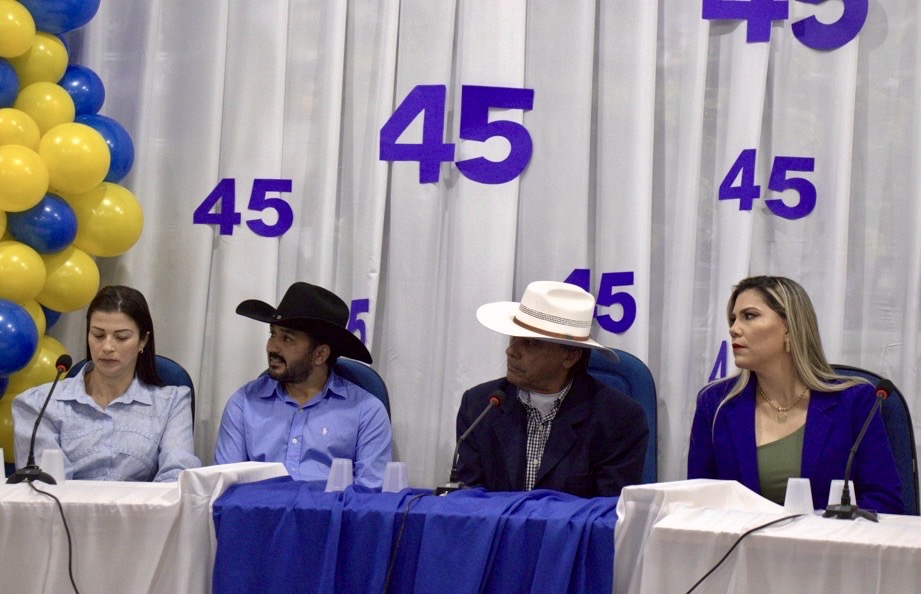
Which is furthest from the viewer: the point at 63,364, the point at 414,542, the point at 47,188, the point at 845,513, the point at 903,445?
the point at 47,188

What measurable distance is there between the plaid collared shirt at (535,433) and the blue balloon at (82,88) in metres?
1.91

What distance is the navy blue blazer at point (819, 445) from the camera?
3.00 m

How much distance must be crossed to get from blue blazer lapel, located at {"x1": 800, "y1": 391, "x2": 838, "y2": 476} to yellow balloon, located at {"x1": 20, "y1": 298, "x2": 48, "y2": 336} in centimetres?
248

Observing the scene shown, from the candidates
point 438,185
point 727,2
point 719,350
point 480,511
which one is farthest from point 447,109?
point 480,511

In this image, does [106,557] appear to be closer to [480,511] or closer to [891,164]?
[480,511]

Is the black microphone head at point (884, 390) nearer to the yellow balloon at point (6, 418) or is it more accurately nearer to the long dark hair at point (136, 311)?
the long dark hair at point (136, 311)

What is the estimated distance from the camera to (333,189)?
4.16m

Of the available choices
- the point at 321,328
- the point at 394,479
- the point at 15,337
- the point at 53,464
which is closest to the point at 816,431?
the point at 394,479

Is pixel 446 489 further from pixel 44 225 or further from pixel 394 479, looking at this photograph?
pixel 44 225

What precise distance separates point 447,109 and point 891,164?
156 centimetres

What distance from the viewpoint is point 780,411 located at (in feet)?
10.6

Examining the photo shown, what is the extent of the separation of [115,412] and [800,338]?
2.10 m

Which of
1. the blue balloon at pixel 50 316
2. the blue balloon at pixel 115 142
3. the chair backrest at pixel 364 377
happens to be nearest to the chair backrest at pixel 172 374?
the blue balloon at pixel 50 316

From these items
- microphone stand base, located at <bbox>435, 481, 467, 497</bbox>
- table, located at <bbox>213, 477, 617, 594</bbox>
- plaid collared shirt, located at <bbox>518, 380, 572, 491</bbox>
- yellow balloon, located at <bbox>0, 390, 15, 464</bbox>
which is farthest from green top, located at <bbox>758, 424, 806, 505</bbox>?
yellow balloon, located at <bbox>0, 390, 15, 464</bbox>
